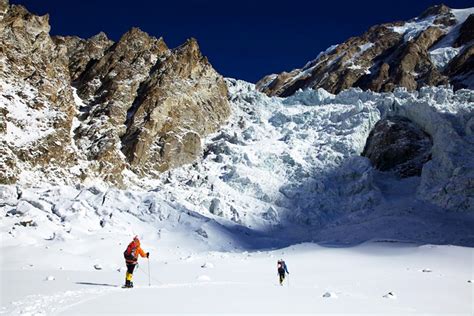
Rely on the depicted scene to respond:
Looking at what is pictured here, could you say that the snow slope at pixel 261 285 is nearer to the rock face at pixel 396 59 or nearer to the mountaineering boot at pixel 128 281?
the mountaineering boot at pixel 128 281

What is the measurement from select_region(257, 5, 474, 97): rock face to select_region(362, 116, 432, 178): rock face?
83.2 ft

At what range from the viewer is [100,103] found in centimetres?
5688

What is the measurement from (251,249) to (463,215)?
1958cm

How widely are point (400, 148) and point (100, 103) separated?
125 feet

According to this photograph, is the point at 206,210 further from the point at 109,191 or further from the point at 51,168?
the point at 51,168

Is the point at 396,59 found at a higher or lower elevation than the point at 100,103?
higher

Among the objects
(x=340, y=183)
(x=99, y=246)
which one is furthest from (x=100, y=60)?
(x=99, y=246)

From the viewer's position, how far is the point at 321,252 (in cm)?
2962

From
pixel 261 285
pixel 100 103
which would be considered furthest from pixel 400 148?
pixel 261 285

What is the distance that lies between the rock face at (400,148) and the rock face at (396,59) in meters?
25.4

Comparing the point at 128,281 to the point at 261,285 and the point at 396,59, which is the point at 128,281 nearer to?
the point at 261,285

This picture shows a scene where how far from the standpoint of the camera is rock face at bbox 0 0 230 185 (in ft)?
142

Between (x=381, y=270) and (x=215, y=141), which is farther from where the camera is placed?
(x=215, y=141)

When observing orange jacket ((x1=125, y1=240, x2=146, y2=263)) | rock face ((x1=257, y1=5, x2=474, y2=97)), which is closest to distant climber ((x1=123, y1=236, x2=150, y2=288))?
orange jacket ((x1=125, y1=240, x2=146, y2=263))
